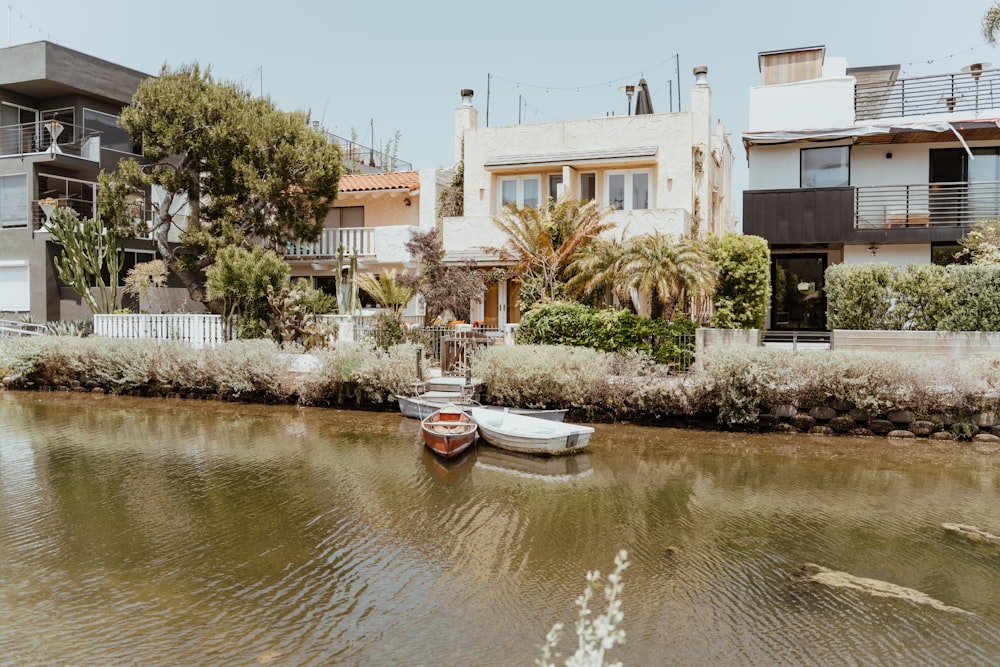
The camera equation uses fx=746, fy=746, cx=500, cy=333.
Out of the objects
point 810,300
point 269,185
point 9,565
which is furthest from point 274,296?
point 810,300

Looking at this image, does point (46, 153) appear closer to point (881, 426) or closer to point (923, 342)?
point (881, 426)

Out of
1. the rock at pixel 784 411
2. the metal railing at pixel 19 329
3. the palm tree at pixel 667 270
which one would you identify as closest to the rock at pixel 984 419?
the rock at pixel 784 411

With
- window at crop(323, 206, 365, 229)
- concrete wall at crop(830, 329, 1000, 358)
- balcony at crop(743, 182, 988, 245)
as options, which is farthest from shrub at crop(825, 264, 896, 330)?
window at crop(323, 206, 365, 229)

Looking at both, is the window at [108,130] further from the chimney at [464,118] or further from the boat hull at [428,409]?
the boat hull at [428,409]

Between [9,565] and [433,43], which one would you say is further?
[433,43]

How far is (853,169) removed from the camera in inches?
935

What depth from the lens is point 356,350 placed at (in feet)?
64.5

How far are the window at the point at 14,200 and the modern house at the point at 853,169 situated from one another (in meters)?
26.3

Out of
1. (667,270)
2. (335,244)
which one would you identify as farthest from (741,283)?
(335,244)

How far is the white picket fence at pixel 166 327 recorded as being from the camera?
23.7m

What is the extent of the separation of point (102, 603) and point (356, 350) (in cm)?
1244

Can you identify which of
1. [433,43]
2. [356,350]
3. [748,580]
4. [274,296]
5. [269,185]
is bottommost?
[748,580]

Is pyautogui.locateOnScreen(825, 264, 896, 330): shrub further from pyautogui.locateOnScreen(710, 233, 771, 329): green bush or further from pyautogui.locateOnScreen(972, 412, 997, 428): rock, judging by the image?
pyautogui.locateOnScreen(972, 412, 997, 428): rock

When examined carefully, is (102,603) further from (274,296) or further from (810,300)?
(810,300)
